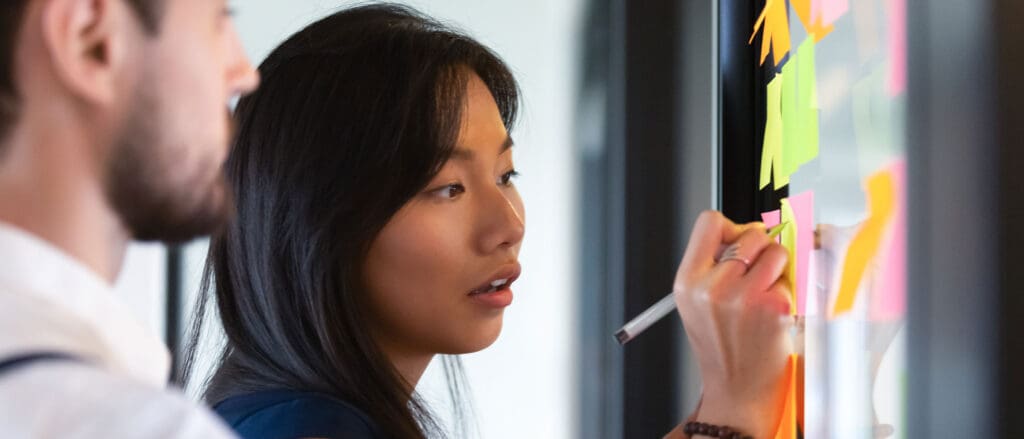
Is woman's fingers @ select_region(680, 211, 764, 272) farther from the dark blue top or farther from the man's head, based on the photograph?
the man's head

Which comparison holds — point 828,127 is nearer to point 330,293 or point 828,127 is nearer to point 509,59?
point 330,293

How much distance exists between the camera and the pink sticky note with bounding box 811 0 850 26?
2.20ft

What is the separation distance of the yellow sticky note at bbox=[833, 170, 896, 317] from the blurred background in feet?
0.05

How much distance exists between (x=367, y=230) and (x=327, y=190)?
0.04 metres

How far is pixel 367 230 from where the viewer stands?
0.80m

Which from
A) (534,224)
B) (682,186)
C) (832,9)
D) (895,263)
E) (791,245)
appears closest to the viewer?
(895,263)

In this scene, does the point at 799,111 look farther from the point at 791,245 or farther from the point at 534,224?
the point at 534,224

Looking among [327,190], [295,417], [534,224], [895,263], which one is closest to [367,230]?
[327,190]

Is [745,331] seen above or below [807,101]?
below

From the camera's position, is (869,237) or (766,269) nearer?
(869,237)

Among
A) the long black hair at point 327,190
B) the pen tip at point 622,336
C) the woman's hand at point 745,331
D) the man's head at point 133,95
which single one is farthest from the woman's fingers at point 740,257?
the man's head at point 133,95

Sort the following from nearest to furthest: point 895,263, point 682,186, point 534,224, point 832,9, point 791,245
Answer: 1. point 895,263
2. point 832,9
3. point 791,245
4. point 682,186
5. point 534,224

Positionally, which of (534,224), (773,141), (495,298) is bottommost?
(534,224)

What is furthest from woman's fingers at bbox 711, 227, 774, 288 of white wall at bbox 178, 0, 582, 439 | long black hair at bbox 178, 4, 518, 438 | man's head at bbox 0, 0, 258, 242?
white wall at bbox 178, 0, 582, 439
